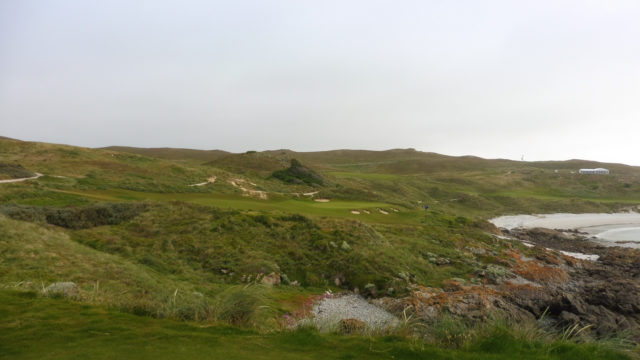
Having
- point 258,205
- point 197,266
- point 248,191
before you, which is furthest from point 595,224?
point 197,266

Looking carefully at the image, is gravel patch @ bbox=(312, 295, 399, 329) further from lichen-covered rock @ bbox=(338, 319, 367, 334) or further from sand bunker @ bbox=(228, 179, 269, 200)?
sand bunker @ bbox=(228, 179, 269, 200)

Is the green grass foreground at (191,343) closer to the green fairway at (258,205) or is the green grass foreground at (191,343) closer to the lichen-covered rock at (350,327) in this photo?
the lichen-covered rock at (350,327)

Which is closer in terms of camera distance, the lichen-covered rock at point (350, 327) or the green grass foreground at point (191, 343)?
the green grass foreground at point (191, 343)

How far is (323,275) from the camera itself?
1819 cm

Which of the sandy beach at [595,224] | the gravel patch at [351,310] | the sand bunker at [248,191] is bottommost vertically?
the sandy beach at [595,224]

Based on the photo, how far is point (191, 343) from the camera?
6363 mm

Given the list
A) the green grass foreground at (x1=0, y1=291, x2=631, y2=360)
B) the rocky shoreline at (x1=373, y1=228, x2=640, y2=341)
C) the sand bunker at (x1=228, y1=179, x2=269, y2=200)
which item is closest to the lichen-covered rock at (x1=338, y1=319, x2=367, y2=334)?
the green grass foreground at (x1=0, y1=291, x2=631, y2=360)

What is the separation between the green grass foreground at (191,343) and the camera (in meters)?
5.86

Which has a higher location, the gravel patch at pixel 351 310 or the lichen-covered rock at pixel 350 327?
the lichen-covered rock at pixel 350 327

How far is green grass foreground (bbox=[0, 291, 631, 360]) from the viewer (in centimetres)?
586

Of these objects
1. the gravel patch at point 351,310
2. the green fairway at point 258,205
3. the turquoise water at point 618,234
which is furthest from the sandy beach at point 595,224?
the gravel patch at point 351,310

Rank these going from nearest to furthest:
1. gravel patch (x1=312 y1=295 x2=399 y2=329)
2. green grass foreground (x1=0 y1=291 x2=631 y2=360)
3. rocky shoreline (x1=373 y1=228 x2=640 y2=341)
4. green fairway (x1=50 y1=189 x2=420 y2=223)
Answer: green grass foreground (x1=0 y1=291 x2=631 y2=360) < rocky shoreline (x1=373 y1=228 x2=640 y2=341) < gravel patch (x1=312 y1=295 x2=399 y2=329) < green fairway (x1=50 y1=189 x2=420 y2=223)

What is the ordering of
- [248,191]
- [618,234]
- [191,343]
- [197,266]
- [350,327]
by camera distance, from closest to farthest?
1. [191,343]
2. [350,327]
3. [197,266]
4. [248,191]
5. [618,234]

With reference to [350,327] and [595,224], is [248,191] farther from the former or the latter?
[595,224]
